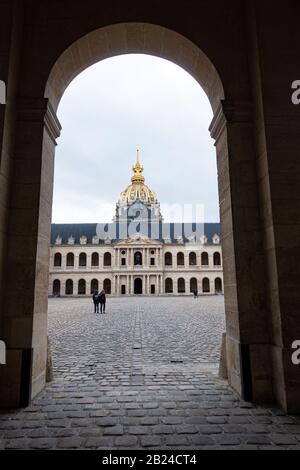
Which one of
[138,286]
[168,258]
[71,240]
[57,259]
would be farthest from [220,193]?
[57,259]

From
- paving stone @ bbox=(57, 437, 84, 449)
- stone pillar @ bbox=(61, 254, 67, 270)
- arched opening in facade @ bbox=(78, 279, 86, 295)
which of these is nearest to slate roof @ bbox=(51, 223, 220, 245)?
stone pillar @ bbox=(61, 254, 67, 270)

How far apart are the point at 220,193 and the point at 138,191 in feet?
319

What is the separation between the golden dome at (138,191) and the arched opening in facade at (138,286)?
30940 mm

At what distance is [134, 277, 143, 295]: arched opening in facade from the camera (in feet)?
249

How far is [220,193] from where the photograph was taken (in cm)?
547

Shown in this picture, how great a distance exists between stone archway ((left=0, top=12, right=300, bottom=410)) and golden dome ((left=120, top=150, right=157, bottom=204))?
92.7 metres

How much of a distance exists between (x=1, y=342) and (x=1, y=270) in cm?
101

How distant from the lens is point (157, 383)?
5160 mm

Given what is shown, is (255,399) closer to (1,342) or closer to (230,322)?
(230,322)

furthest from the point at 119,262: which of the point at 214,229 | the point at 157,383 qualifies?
the point at 157,383

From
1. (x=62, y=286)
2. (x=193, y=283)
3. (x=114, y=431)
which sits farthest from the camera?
(x=193, y=283)

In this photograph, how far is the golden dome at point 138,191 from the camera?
329ft

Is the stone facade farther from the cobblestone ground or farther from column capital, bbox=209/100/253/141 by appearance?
column capital, bbox=209/100/253/141

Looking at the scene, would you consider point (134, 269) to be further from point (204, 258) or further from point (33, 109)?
point (33, 109)
